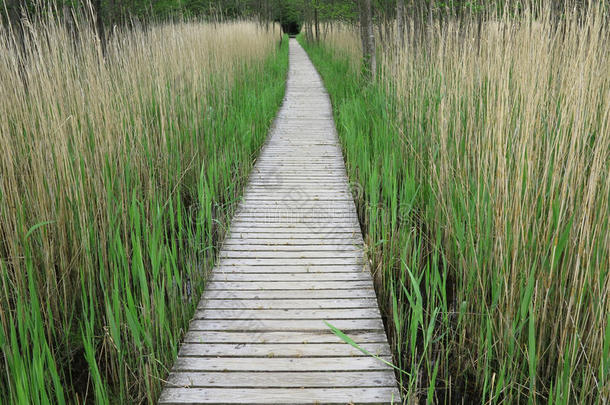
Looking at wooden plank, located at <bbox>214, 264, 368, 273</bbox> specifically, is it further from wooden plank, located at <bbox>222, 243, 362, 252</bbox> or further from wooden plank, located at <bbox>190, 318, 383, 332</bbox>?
wooden plank, located at <bbox>190, 318, 383, 332</bbox>

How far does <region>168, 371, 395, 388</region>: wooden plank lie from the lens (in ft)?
5.31

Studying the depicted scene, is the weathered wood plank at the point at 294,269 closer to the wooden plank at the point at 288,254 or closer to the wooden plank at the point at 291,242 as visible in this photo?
the wooden plank at the point at 288,254

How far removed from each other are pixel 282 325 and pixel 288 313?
0.32 feet

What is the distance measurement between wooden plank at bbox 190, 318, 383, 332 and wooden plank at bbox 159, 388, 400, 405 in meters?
0.35

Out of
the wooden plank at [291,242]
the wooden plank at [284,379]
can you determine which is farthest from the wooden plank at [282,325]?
the wooden plank at [291,242]

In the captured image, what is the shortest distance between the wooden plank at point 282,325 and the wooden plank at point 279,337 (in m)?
0.03

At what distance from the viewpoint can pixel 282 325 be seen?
6.43 ft

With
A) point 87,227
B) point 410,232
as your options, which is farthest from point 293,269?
point 87,227

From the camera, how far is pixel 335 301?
214 cm

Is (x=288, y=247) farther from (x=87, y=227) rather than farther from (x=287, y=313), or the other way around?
(x=87, y=227)

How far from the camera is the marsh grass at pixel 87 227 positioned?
61.4 inches

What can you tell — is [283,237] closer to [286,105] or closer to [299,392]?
[299,392]

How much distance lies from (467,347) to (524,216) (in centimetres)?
57

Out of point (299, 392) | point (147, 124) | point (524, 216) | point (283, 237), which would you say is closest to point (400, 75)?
point (283, 237)
